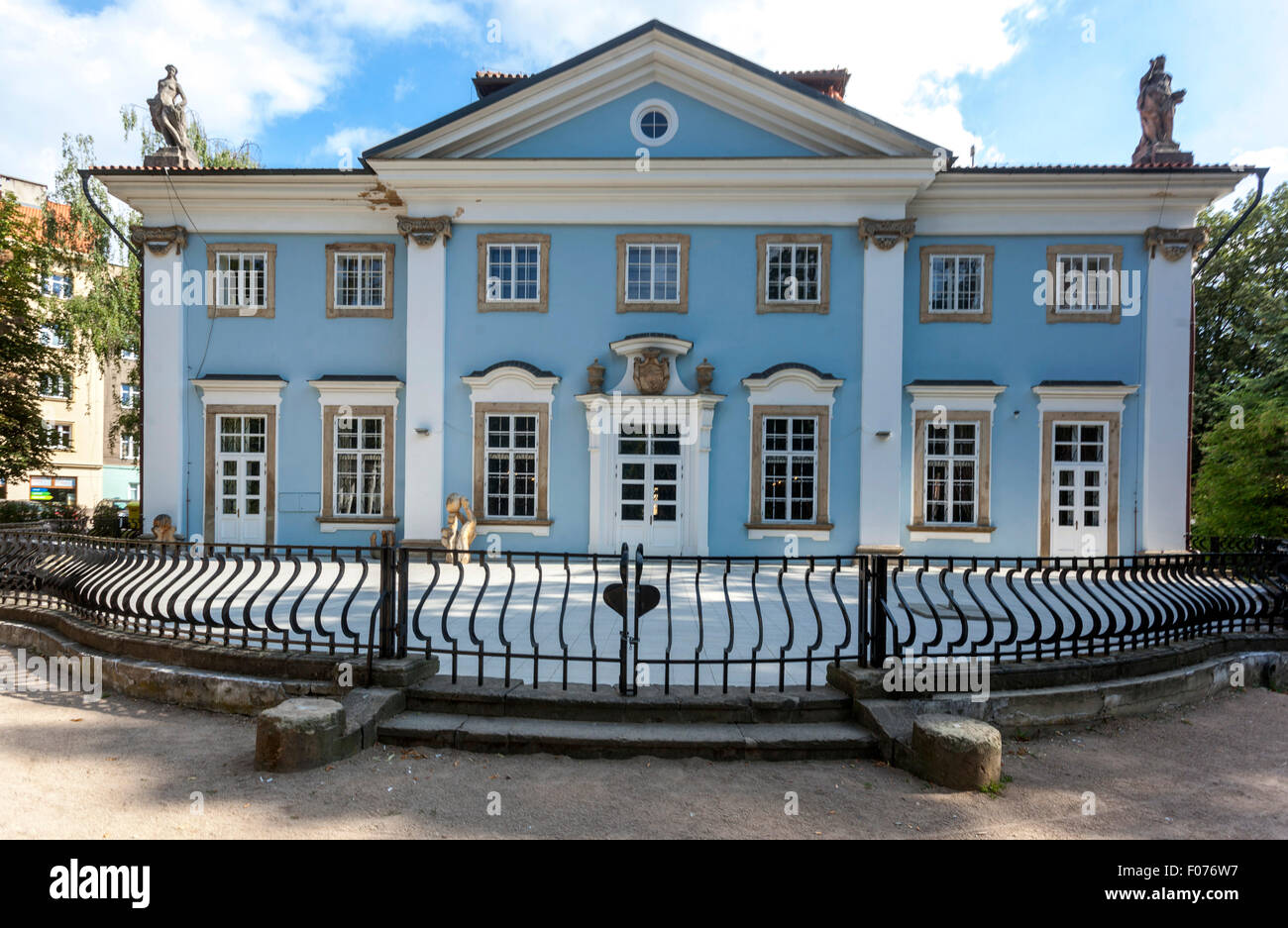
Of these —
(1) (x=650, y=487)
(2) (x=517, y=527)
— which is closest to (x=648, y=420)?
(1) (x=650, y=487)

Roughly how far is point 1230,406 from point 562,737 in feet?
55.6

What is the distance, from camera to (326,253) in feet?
43.8

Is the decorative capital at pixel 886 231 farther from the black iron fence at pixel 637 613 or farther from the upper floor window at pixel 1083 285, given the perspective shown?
the black iron fence at pixel 637 613

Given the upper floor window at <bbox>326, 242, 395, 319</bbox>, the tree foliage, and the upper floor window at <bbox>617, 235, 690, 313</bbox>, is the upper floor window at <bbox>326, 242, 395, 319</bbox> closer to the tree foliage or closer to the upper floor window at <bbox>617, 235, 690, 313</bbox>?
the upper floor window at <bbox>617, 235, 690, 313</bbox>

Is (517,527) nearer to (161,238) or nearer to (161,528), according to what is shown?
(161,528)

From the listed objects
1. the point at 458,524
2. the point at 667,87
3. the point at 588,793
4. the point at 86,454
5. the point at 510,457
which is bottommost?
the point at 588,793

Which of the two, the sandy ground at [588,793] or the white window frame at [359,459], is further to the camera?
the white window frame at [359,459]

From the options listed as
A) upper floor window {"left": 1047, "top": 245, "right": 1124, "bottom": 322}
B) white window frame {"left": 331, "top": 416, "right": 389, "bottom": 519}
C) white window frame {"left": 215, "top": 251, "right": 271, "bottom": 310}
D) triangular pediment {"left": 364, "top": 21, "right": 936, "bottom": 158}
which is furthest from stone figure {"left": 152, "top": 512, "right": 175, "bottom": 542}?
upper floor window {"left": 1047, "top": 245, "right": 1124, "bottom": 322}

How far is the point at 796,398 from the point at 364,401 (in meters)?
9.07

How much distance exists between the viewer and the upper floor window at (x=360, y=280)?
13305 millimetres

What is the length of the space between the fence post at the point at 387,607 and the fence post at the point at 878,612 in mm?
3648

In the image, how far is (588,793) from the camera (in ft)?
11.9

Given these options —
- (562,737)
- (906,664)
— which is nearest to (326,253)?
(562,737)

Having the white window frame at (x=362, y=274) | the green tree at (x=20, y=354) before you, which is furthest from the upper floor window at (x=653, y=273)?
the green tree at (x=20, y=354)
